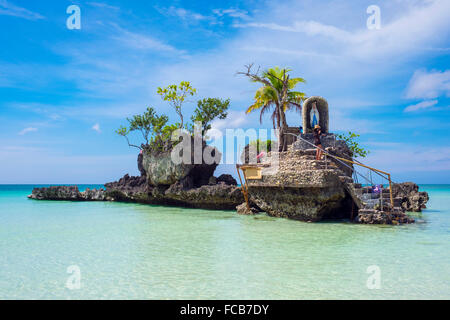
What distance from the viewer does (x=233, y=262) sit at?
20.3ft

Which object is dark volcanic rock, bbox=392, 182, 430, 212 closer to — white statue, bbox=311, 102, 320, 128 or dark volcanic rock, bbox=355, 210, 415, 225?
dark volcanic rock, bbox=355, 210, 415, 225

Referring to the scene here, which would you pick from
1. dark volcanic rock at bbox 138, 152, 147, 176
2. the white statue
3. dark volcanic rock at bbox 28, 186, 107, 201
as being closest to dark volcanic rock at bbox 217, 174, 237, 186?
dark volcanic rock at bbox 138, 152, 147, 176

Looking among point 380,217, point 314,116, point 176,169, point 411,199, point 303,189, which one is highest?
point 314,116

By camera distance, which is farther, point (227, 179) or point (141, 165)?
point (141, 165)

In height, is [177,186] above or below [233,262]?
above

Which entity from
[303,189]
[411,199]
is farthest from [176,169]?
[411,199]

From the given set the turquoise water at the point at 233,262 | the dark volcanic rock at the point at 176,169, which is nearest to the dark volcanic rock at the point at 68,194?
the dark volcanic rock at the point at 176,169

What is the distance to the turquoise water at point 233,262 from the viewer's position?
4.68 metres

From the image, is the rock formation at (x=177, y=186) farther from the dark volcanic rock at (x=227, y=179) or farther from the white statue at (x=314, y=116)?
the white statue at (x=314, y=116)

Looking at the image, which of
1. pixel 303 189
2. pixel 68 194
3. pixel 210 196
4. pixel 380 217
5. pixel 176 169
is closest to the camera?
pixel 380 217

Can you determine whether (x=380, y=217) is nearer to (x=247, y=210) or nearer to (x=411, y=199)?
(x=247, y=210)

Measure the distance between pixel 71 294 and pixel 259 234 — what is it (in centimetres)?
559

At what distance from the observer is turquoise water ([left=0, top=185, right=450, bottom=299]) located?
468 cm
